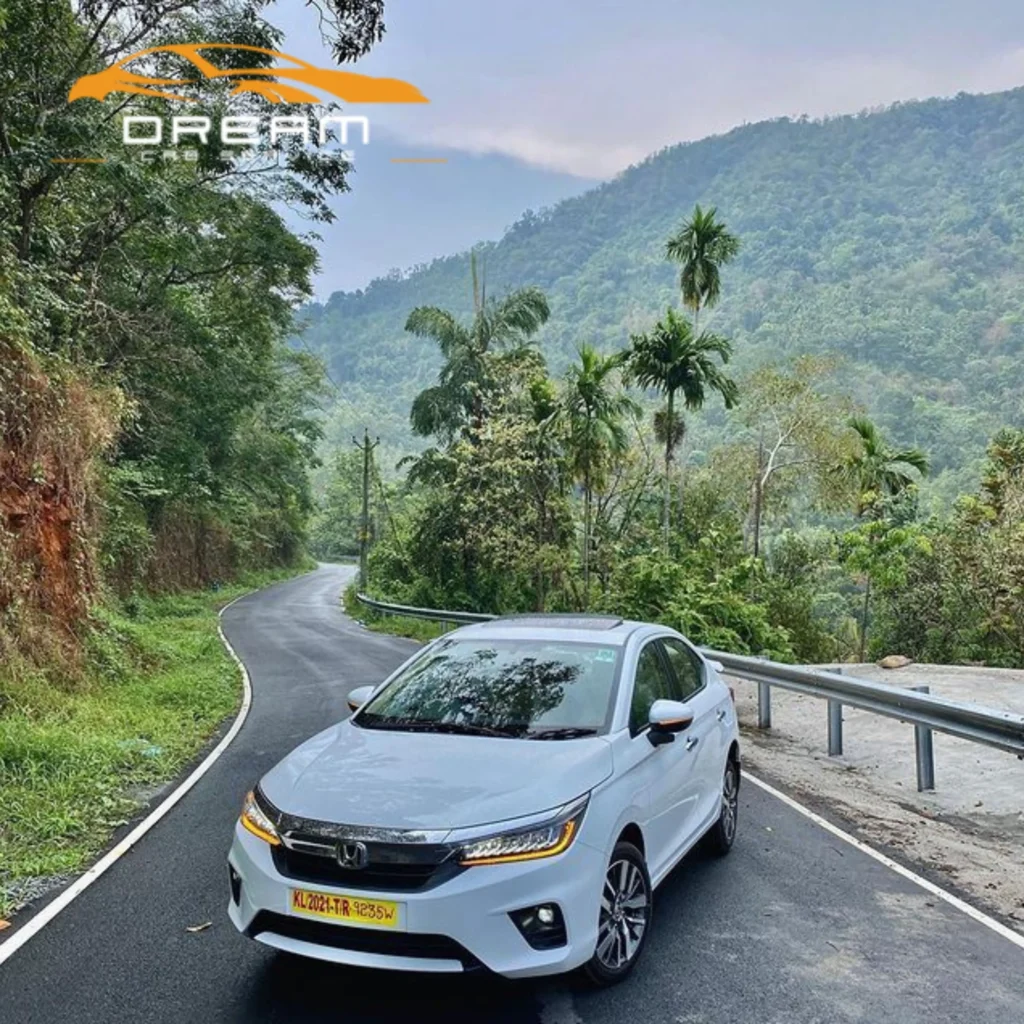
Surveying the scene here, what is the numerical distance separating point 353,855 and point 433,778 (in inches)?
20.4

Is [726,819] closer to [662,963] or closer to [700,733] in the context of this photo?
[700,733]

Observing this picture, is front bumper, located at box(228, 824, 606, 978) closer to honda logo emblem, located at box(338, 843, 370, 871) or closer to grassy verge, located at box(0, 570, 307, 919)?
honda logo emblem, located at box(338, 843, 370, 871)

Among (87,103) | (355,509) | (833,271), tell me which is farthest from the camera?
(833,271)

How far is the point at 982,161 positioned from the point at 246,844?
662 feet

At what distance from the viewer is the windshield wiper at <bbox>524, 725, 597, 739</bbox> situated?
4375 mm

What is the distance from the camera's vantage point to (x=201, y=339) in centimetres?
2222

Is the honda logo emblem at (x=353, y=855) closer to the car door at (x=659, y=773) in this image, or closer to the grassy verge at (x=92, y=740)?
the car door at (x=659, y=773)

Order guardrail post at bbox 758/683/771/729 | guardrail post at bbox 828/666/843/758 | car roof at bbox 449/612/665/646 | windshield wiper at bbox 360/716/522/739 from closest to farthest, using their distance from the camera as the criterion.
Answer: windshield wiper at bbox 360/716/522/739
car roof at bbox 449/612/665/646
guardrail post at bbox 828/666/843/758
guardrail post at bbox 758/683/771/729

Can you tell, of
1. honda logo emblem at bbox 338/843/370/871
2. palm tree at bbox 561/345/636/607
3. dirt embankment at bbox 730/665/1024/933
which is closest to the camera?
honda logo emblem at bbox 338/843/370/871

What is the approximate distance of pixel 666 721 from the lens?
4.52 metres

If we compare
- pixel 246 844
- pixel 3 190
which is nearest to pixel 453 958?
pixel 246 844

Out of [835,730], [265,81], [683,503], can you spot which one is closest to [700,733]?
[835,730]

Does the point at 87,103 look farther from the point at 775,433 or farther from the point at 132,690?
the point at 775,433

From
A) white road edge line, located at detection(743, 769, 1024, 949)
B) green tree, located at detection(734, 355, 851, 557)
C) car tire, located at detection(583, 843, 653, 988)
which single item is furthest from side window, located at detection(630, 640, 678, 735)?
green tree, located at detection(734, 355, 851, 557)
